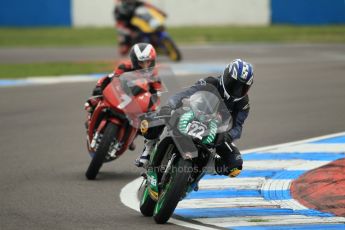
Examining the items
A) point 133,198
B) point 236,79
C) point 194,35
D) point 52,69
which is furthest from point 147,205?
point 194,35

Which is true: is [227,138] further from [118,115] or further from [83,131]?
[83,131]

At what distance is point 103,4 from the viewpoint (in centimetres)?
3466

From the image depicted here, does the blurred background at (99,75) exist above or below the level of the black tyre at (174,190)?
below

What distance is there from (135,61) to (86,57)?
14900 millimetres

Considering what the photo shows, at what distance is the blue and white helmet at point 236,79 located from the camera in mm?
8789

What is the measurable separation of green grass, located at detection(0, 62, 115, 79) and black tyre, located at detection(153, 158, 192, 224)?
1363 cm

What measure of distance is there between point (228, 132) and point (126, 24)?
1619 cm

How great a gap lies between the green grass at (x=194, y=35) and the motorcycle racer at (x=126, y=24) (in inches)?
203

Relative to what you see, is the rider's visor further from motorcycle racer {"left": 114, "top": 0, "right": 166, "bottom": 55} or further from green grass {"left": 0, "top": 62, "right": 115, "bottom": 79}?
motorcycle racer {"left": 114, "top": 0, "right": 166, "bottom": 55}

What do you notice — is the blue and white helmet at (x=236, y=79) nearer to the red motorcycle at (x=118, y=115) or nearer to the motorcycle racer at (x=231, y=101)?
the motorcycle racer at (x=231, y=101)

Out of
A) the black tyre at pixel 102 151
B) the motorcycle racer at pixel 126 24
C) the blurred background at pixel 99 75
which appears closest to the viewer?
the blurred background at pixel 99 75

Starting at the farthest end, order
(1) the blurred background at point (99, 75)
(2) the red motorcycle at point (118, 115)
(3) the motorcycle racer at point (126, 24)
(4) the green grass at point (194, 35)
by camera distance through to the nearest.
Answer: (4) the green grass at point (194, 35) < (3) the motorcycle racer at point (126, 24) < (2) the red motorcycle at point (118, 115) < (1) the blurred background at point (99, 75)

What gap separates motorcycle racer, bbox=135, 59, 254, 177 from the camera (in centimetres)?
880

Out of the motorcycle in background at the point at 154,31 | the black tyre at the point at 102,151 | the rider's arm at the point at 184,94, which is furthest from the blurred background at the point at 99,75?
the rider's arm at the point at 184,94
